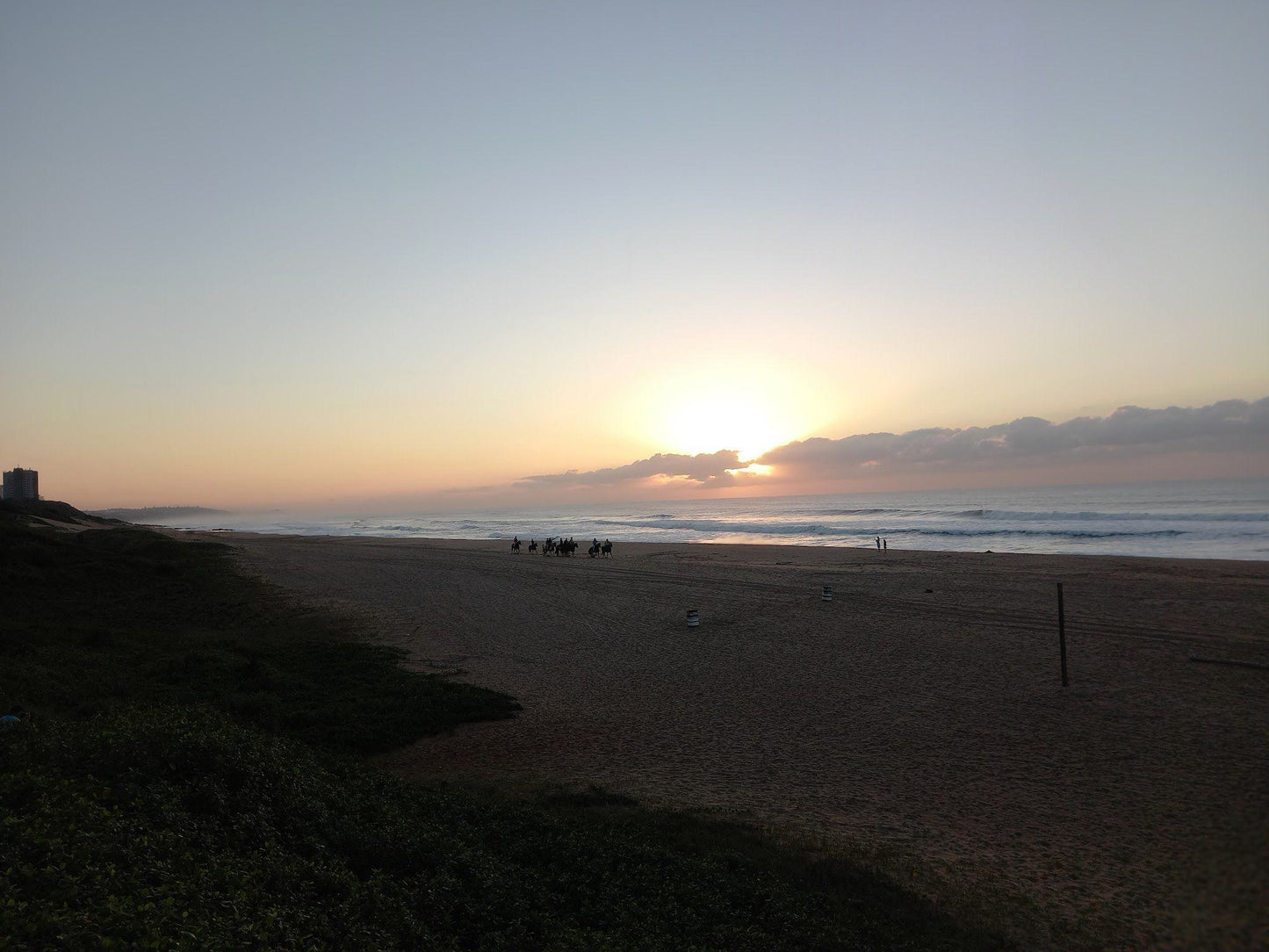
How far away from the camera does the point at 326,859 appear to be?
561 cm

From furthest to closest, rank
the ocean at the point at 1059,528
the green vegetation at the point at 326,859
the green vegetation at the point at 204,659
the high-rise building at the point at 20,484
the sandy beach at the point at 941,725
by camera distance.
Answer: the high-rise building at the point at 20,484, the ocean at the point at 1059,528, the green vegetation at the point at 204,659, the sandy beach at the point at 941,725, the green vegetation at the point at 326,859

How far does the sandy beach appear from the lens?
6.96 meters

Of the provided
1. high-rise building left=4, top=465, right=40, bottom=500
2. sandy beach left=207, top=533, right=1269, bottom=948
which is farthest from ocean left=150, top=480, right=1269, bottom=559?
high-rise building left=4, top=465, right=40, bottom=500

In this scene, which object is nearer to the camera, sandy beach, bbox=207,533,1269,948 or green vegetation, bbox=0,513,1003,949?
green vegetation, bbox=0,513,1003,949

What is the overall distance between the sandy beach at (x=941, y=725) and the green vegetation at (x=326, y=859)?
1169 mm

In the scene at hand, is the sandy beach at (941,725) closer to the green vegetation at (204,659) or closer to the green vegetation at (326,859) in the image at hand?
the green vegetation at (326,859)

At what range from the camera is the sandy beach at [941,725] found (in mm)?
6957

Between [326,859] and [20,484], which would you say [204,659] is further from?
[20,484]

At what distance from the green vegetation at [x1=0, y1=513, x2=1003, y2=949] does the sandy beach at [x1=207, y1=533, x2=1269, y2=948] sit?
117 cm

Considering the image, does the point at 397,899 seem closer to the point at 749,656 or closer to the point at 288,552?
the point at 749,656

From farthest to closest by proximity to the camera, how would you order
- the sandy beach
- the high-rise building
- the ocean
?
the high-rise building → the ocean → the sandy beach

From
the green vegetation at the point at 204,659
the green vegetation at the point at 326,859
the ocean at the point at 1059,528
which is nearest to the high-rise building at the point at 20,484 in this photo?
the ocean at the point at 1059,528

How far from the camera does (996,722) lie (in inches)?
446

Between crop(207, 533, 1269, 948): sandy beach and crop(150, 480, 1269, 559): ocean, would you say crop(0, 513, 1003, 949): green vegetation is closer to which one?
crop(207, 533, 1269, 948): sandy beach
